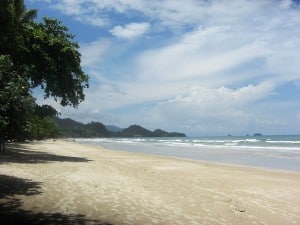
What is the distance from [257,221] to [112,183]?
19.6 feet

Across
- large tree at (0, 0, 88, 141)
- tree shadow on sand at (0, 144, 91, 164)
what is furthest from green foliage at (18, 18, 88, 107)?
tree shadow on sand at (0, 144, 91, 164)

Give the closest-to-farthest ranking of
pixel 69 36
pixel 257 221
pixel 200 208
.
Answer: pixel 257 221 < pixel 200 208 < pixel 69 36

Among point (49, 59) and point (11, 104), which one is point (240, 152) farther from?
point (11, 104)

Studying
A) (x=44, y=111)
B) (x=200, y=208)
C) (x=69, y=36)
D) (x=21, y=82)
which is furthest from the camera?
(x=44, y=111)

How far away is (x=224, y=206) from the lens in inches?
431

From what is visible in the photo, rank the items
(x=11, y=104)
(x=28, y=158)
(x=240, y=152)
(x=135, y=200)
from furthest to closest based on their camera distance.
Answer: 1. (x=240, y=152)
2. (x=28, y=158)
3. (x=11, y=104)
4. (x=135, y=200)

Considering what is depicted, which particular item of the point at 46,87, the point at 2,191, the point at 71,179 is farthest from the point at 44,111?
the point at 2,191

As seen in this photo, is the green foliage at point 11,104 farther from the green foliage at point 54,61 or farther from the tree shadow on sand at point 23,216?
the green foliage at point 54,61

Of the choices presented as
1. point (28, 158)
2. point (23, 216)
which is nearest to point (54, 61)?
point (28, 158)

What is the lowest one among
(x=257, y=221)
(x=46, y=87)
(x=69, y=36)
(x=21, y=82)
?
(x=257, y=221)

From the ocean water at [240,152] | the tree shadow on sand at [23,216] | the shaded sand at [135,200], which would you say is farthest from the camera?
the ocean water at [240,152]

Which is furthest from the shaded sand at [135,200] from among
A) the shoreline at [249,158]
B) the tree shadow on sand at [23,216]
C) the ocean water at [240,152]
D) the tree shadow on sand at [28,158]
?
the ocean water at [240,152]

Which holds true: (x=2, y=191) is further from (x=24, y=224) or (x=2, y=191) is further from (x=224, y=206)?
(x=224, y=206)

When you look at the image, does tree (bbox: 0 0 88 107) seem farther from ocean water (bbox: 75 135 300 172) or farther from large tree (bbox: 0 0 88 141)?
ocean water (bbox: 75 135 300 172)
